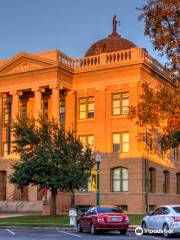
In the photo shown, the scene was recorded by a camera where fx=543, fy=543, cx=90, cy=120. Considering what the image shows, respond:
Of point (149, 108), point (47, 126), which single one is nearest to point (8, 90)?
point (47, 126)

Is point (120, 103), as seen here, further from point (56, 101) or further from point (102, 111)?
point (56, 101)

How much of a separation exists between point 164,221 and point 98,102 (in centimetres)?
3089

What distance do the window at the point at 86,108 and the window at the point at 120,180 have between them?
21.0 ft

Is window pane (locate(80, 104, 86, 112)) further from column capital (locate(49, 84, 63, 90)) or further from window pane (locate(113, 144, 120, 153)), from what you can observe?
window pane (locate(113, 144, 120, 153))

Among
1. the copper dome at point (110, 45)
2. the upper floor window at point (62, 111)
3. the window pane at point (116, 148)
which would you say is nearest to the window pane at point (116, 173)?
the window pane at point (116, 148)

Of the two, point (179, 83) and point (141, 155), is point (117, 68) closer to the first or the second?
point (141, 155)

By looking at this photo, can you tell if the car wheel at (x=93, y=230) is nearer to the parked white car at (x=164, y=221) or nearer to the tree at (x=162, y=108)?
the parked white car at (x=164, y=221)

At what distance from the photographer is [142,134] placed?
5209 cm

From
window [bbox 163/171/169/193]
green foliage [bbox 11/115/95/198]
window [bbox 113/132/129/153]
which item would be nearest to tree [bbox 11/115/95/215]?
green foliage [bbox 11/115/95/198]

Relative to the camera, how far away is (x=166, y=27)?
1268 inches

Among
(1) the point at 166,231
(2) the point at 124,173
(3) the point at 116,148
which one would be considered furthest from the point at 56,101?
(1) the point at 166,231

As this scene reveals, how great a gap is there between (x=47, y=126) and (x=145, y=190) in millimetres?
13063

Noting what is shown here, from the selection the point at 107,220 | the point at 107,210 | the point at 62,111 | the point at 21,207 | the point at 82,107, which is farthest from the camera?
the point at 62,111

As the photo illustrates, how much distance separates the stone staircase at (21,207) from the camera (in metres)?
51.6
